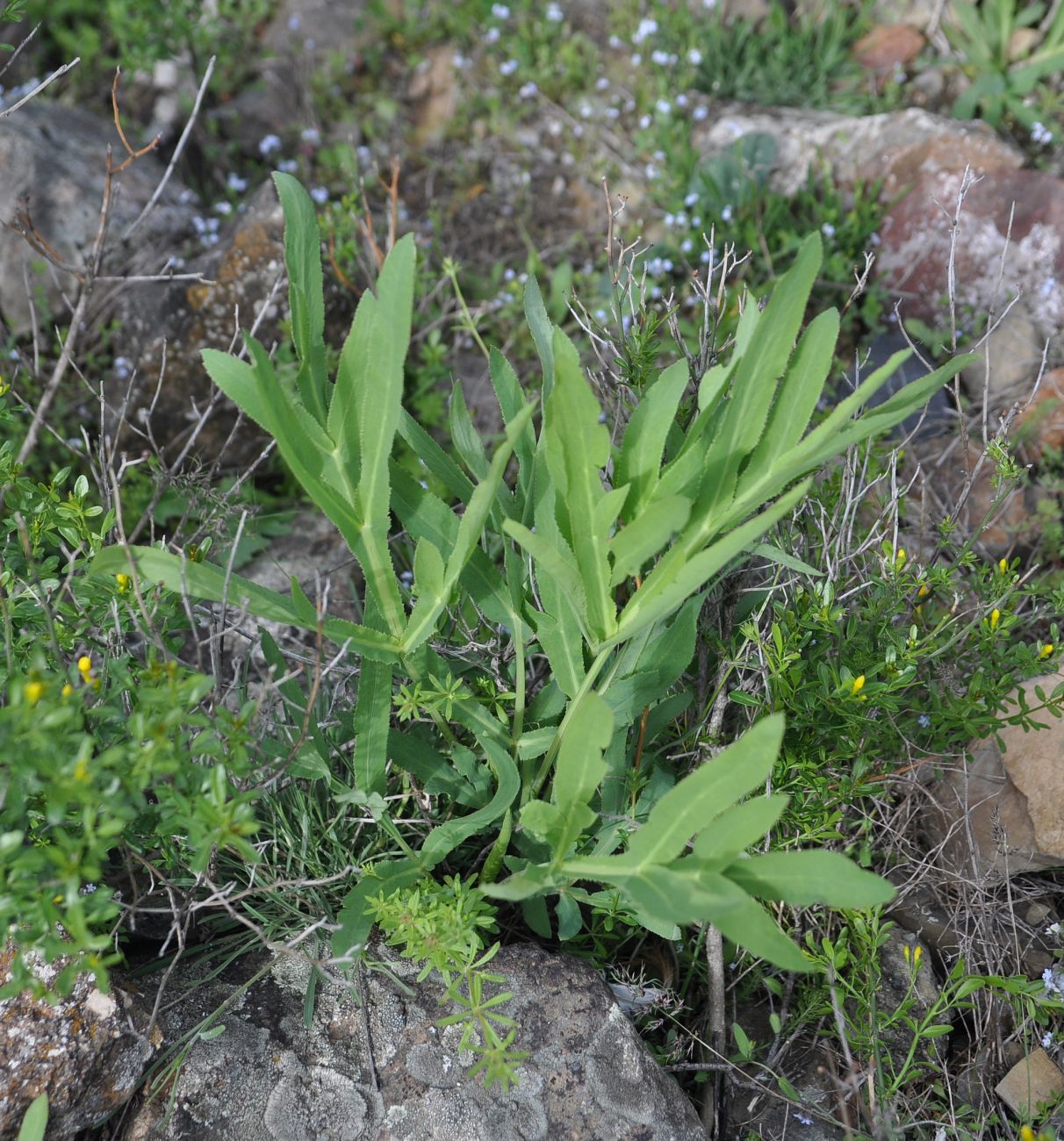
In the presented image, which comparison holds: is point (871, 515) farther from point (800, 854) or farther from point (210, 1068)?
point (210, 1068)

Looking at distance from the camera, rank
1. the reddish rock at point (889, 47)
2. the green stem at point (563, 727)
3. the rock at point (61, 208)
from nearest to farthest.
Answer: the green stem at point (563, 727), the rock at point (61, 208), the reddish rock at point (889, 47)

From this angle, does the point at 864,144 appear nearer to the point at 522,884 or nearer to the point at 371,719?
the point at 371,719

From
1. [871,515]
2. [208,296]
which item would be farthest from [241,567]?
[871,515]

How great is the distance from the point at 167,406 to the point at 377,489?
199 centimetres

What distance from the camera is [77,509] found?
70.6 inches

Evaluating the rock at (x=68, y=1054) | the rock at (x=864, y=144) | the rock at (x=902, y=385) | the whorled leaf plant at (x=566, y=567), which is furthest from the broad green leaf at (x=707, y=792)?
the rock at (x=864, y=144)

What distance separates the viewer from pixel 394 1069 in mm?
1769

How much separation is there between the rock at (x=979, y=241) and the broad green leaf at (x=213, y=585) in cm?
267

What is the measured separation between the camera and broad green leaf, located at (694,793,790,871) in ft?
4.48

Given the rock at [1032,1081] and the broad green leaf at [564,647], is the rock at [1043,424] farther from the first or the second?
the broad green leaf at [564,647]

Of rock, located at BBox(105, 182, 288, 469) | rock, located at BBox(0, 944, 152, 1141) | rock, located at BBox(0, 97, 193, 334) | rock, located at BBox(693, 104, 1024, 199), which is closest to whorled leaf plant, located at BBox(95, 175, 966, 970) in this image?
rock, located at BBox(0, 944, 152, 1141)

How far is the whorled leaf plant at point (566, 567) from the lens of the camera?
140cm

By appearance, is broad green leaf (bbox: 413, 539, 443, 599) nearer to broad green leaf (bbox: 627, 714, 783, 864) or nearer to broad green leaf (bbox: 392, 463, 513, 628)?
broad green leaf (bbox: 392, 463, 513, 628)

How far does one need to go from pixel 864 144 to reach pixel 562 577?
10.4ft
